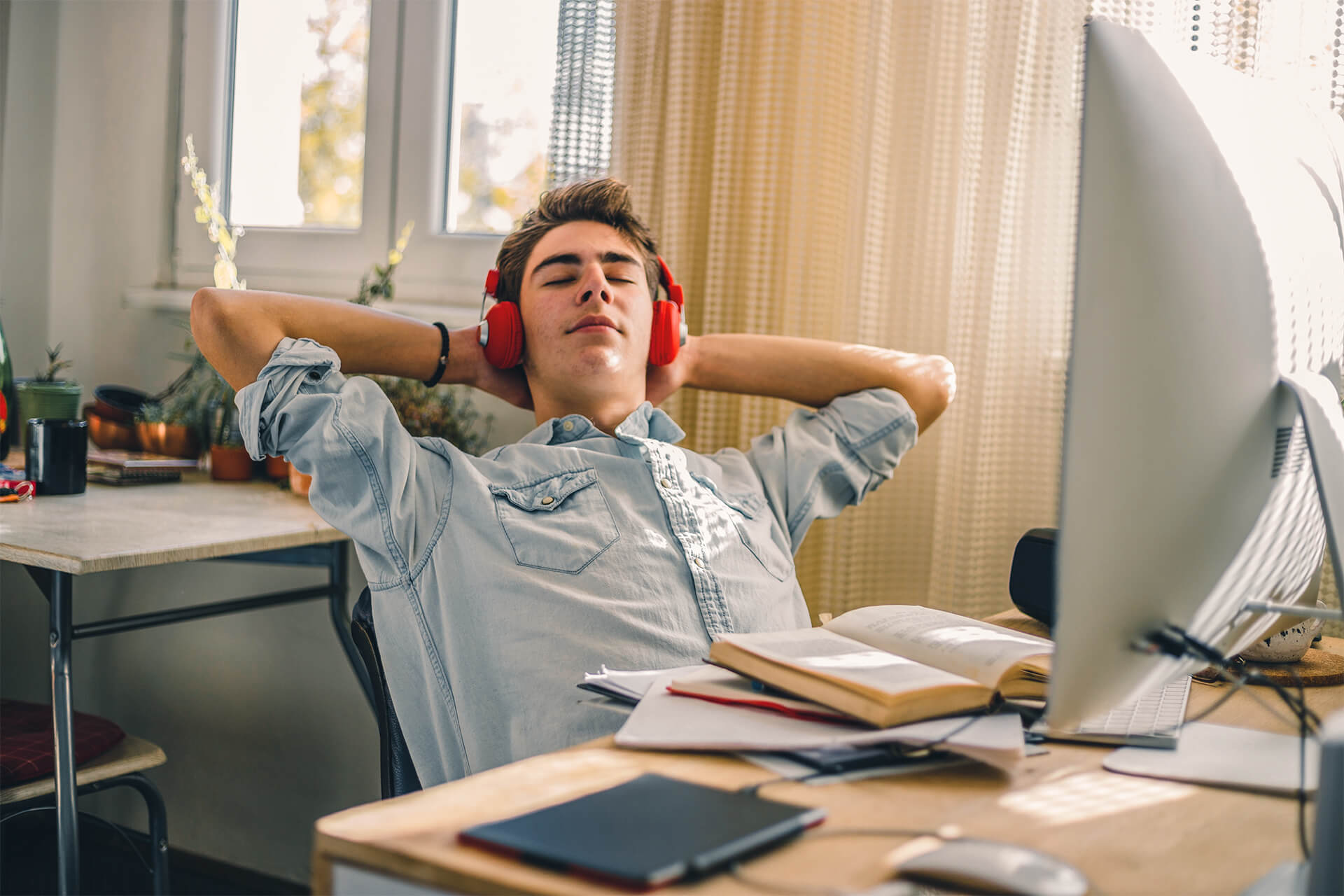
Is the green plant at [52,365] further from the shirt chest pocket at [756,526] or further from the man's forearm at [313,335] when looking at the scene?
the shirt chest pocket at [756,526]

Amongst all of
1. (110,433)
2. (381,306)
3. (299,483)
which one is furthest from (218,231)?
(299,483)

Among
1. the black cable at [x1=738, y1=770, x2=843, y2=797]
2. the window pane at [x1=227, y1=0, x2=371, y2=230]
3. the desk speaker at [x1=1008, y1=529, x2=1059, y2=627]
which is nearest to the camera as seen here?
the black cable at [x1=738, y1=770, x2=843, y2=797]

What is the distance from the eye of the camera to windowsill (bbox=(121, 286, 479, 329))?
6.45 feet

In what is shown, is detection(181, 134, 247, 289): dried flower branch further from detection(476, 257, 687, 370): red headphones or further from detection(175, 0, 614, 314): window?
detection(476, 257, 687, 370): red headphones

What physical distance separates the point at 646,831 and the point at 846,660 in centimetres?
31

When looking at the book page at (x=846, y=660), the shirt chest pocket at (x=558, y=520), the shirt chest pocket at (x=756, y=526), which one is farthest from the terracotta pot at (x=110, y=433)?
the book page at (x=846, y=660)

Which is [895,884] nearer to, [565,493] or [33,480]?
[565,493]

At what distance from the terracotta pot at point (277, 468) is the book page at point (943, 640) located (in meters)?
1.24

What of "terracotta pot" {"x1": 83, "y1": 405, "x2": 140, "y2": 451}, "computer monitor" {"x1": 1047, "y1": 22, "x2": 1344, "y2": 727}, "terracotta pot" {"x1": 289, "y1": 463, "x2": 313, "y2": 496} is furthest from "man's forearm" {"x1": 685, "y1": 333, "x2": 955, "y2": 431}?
"terracotta pot" {"x1": 83, "y1": 405, "x2": 140, "y2": 451}

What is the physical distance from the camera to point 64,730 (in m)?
1.30

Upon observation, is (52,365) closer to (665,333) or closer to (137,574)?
(137,574)

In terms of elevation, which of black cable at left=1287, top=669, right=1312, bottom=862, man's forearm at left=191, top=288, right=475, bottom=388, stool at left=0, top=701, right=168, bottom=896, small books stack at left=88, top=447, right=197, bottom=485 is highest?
man's forearm at left=191, top=288, right=475, bottom=388

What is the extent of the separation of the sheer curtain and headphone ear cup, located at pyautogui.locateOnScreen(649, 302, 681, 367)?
0.72ft

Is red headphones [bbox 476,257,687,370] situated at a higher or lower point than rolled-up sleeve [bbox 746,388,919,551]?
higher
